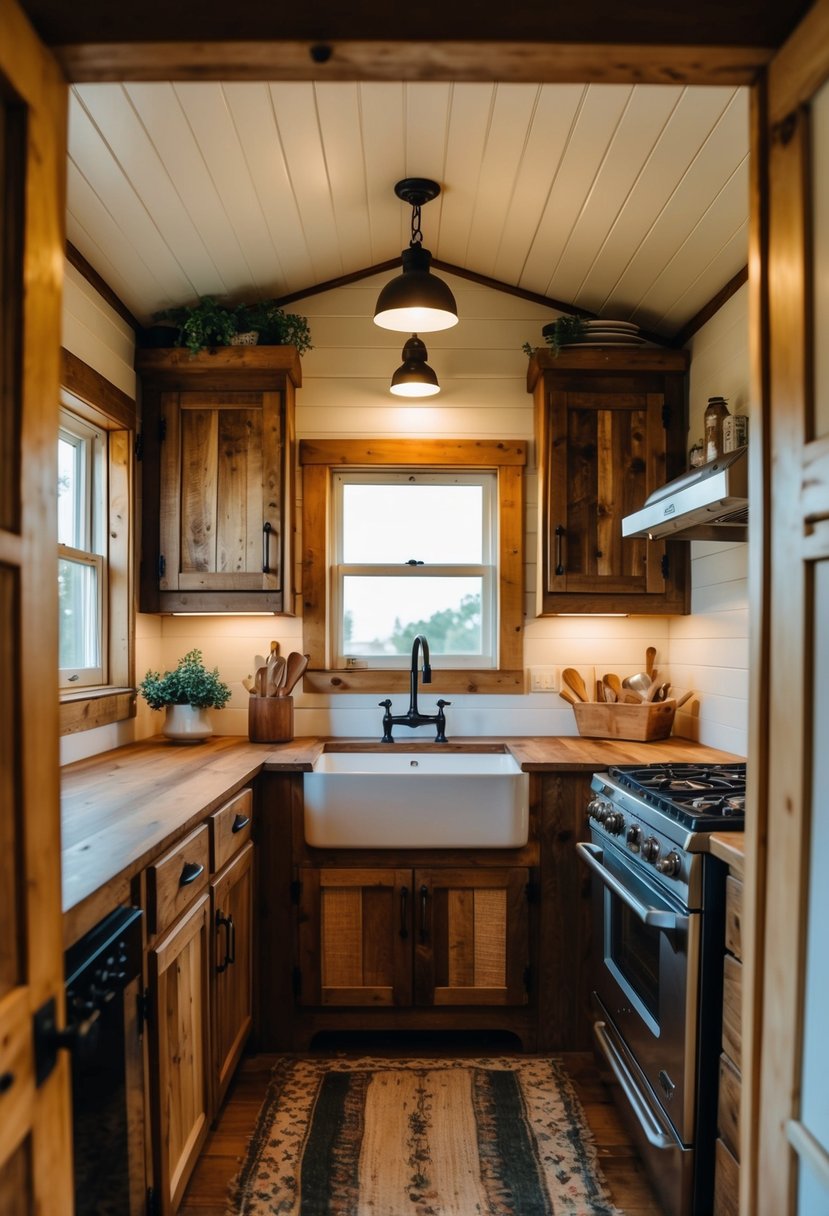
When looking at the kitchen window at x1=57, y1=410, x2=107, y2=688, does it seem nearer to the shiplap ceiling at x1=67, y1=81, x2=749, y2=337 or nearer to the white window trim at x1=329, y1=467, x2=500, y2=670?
the shiplap ceiling at x1=67, y1=81, x2=749, y2=337

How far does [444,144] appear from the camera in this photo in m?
2.62

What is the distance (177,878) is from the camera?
6.31 feet

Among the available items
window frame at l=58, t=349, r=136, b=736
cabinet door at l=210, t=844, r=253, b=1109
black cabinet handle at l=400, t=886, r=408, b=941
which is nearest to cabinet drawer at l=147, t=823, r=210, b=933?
cabinet door at l=210, t=844, r=253, b=1109

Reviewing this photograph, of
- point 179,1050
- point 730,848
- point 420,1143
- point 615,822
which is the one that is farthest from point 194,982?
point 730,848

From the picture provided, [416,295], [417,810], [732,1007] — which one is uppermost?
[416,295]

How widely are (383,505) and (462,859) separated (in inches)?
56.3

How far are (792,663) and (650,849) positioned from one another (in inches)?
46.5

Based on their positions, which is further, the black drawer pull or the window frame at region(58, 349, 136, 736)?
the window frame at region(58, 349, 136, 736)

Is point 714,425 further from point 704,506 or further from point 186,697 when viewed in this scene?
point 186,697

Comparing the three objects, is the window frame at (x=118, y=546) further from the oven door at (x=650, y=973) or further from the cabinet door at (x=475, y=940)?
the oven door at (x=650, y=973)

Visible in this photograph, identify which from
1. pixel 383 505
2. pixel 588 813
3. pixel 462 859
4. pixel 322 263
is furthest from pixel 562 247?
pixel 462 859

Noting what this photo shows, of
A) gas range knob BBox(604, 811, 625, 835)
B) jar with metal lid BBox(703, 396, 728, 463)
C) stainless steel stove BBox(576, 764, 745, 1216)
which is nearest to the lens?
stainless steel stove BBox(576, 764, 745, 1216)

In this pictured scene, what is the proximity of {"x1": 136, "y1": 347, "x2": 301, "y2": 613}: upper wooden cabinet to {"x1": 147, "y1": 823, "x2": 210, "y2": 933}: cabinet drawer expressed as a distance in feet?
4.05

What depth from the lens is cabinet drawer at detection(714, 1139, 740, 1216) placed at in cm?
177
